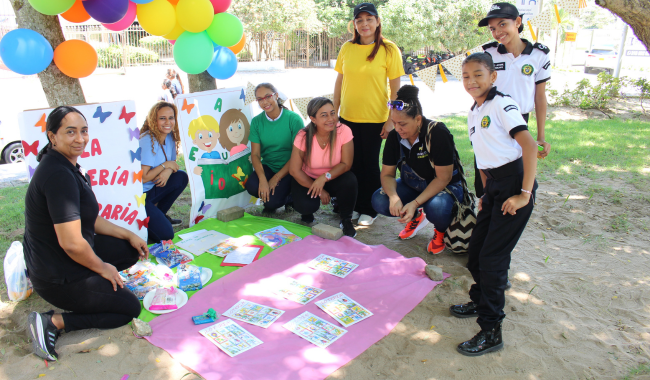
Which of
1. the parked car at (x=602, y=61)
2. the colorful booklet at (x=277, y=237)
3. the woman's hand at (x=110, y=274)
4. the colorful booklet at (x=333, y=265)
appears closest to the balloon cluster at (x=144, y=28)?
the colorful booklet at (x=277, y=237)

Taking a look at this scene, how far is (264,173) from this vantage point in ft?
15.1

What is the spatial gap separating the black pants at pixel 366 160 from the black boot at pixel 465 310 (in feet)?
5.96

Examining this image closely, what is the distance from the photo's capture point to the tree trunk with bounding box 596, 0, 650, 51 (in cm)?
323

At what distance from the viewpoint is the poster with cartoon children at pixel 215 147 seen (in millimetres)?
4316

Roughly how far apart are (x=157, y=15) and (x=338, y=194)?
2.32 meters

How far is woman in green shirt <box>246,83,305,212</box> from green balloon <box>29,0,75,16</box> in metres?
1.88

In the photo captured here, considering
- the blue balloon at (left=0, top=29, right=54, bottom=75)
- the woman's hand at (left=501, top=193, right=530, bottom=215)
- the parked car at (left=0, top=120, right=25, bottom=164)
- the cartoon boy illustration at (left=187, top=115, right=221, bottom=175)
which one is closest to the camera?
Result: the woman's hand at (left=501, top=193, right=530, bottom=215)

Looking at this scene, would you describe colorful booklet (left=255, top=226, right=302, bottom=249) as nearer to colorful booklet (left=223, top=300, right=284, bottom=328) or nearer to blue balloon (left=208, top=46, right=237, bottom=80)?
colorful booklet (left=223, top=300, right=284, bottom=328)

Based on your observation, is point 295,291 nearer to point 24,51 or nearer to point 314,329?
point 314,329

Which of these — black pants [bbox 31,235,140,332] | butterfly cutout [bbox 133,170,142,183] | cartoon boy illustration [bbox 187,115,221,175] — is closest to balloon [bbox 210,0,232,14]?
cartoon boy illustration [bbox 187,115,221,175]

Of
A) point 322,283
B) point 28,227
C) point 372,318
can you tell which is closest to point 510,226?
point 372,318

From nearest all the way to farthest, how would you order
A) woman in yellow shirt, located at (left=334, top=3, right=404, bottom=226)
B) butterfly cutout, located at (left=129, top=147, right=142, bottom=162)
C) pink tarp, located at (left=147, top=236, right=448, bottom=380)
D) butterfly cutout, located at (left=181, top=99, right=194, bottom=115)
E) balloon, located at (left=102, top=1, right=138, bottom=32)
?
pink tarp, located at (left=147, top=236, right=448, bottom=380), butterfly cutout, located at (left=129, top=147, right=142, bottom=162), balloon, located at (left=102, top=1, right=138, bottom=32), woman in yellow shirt, located at (left=334, top=3, right=404, bottom=226), butterfly cutout, located at (left=181, top=99, right=194, bottom=115)

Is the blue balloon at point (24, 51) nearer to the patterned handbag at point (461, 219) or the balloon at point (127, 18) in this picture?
the balloon at point (127, 18)

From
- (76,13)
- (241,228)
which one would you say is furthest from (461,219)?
(76,13)
